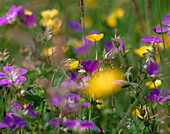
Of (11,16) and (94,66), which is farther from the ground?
(11,16)

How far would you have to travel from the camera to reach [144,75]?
1.15 meters

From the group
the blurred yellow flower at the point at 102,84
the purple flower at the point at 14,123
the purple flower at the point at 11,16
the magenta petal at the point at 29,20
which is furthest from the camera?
the magenta petal at the point at 29,20

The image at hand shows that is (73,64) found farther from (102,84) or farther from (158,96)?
(158,96)

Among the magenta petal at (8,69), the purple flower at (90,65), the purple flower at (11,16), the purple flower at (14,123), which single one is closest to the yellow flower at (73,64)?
the purple flower at (90,65)

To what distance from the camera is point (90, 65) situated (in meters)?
1.09

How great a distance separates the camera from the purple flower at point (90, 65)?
109 cm

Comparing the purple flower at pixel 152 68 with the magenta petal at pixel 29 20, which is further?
the magenta petal at pixel 29 20

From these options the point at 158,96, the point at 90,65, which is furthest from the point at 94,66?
the point at 158,96

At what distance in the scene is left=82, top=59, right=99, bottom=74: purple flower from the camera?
1.09 metres

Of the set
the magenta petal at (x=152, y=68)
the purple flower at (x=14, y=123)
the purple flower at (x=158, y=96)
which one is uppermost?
the magenta petal at (x=152, y=68)

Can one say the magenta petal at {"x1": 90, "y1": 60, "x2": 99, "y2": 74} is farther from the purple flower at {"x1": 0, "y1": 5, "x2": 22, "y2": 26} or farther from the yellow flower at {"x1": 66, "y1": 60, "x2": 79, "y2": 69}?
the purple flower at {"x1": 0, "y1": 5, "x2": 22, "y2": 26}

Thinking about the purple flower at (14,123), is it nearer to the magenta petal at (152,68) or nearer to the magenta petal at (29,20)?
the magenta petal at (152,68)

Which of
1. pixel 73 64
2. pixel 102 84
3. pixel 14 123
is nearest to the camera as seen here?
pixel 14 123

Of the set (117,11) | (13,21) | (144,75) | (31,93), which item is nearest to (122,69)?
(144,75)
